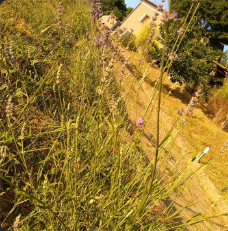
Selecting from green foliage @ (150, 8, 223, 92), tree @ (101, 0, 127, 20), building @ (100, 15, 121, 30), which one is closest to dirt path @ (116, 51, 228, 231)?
building @ (100, 15, 121, 30)

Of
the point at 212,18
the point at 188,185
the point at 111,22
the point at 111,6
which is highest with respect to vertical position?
the point at 212,18

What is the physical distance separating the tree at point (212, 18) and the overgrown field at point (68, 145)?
11.5 meters

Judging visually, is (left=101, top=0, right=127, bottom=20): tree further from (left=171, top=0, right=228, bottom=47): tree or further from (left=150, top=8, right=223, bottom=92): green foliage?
(left=171, top=0, right=228, bottom=47): tree

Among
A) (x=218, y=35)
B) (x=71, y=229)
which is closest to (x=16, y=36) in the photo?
(x=71, y=229)

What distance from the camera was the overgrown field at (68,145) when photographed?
81cm

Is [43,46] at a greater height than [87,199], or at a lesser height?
greater

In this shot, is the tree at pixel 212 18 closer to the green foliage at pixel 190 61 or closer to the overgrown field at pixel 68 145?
the green foliage at pixel 190 61

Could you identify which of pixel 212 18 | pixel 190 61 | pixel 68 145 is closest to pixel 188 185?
pixel 68 145

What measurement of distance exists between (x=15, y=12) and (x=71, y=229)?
2.29m

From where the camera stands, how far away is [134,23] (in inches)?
520

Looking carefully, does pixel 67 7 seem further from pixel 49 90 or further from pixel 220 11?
pixel 220 11

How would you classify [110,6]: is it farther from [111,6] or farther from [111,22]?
[111,22]

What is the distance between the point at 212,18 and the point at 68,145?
15.2 metres

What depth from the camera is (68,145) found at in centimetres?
75
